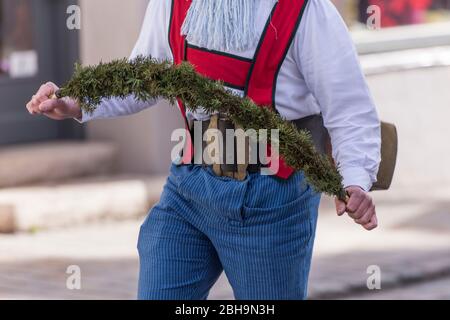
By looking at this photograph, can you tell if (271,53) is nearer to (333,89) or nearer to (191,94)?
(333,89)

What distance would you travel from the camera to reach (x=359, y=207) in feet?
10.7

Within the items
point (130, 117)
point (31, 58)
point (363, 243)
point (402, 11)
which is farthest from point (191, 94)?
point (402, 11)

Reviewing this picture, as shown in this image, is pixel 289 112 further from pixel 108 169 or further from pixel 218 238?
pixel 108 169

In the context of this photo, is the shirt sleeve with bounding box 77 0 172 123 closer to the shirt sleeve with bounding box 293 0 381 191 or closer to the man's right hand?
the man's right hand

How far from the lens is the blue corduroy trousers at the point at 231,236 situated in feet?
11.0

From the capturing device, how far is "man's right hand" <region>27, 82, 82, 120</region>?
3.33 metres

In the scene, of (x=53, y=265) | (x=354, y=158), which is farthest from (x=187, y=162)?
(x=53, y=265)

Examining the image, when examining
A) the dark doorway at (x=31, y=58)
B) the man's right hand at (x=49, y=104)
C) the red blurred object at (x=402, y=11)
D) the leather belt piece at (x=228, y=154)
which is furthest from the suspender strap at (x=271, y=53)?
the red blurred object at (x=402, y=11)

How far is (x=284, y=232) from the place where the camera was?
3369mm

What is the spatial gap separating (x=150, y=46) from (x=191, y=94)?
20.4 inches

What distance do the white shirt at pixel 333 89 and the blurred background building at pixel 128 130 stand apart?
11.6ft

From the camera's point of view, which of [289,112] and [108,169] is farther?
[108,169]

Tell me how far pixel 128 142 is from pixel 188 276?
5520 millimetres

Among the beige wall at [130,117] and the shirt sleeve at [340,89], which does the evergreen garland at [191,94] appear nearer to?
the shirt sleeve at [340,89]
